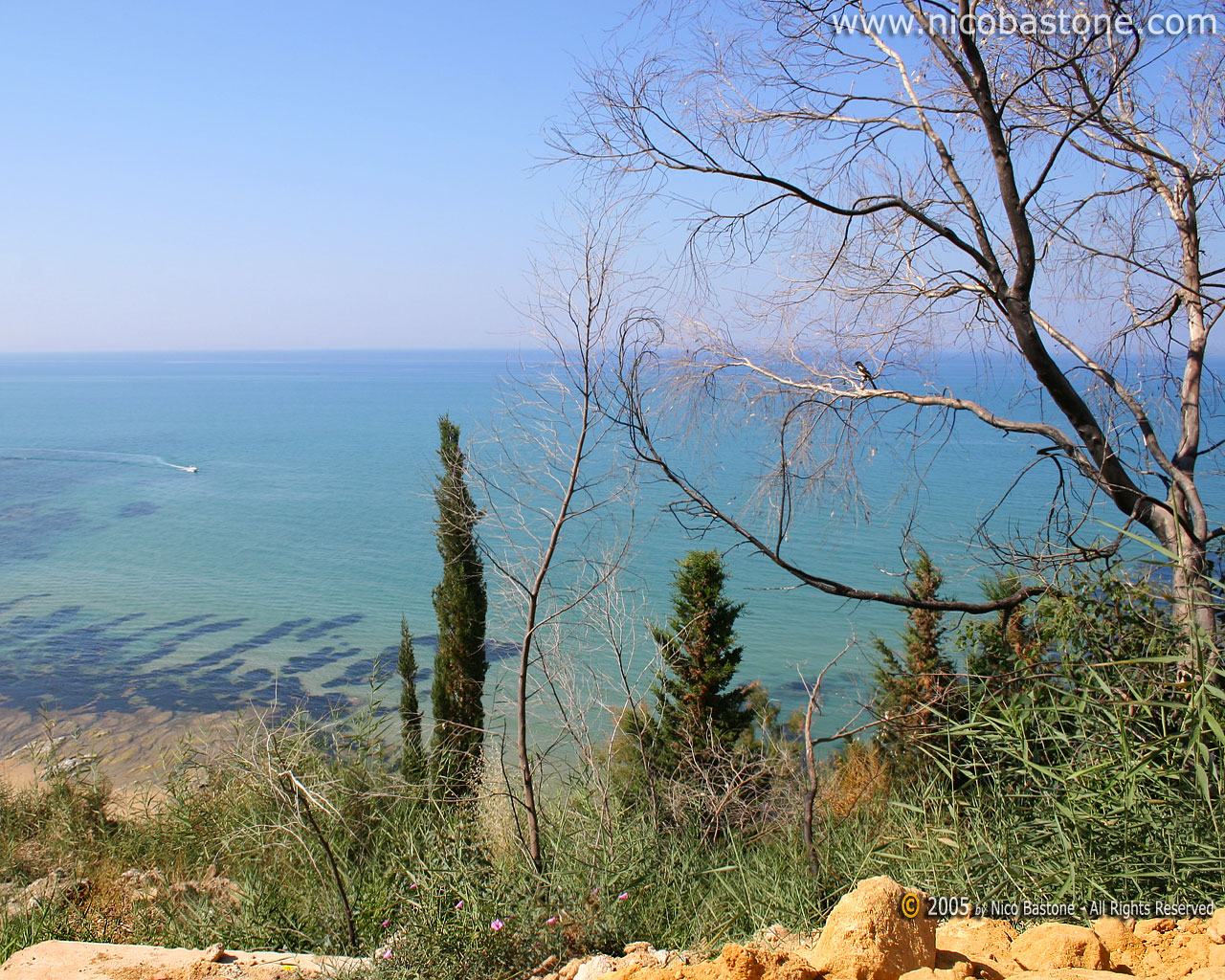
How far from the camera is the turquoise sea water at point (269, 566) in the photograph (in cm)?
2439

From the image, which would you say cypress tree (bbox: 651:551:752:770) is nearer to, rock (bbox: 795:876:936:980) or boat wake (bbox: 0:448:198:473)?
rock (bbox: 795:876:936:980)

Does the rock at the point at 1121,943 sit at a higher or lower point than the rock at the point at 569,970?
higher

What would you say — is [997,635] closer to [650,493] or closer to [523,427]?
[523,427]

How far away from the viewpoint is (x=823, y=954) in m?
2.66

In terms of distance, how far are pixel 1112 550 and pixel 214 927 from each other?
5378 mm

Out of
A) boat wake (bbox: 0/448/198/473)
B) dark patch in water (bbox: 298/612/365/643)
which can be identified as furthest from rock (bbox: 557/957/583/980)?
boat wake (bbox: 0/448/198/473)

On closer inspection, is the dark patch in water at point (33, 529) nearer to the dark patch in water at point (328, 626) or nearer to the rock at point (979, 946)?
the dark patch in water at point (328, 626)

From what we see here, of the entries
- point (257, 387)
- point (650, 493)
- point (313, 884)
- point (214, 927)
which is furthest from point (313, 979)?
point (257, 387)

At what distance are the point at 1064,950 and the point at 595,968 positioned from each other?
5.99 feet

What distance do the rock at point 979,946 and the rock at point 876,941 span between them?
13 cm

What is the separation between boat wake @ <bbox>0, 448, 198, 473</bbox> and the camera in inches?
2635

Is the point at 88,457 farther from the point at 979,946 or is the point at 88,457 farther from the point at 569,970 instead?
the point at 979,946

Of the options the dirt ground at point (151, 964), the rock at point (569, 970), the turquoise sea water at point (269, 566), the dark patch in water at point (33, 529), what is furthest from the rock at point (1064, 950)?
the dark patch in water at point (33, 529)

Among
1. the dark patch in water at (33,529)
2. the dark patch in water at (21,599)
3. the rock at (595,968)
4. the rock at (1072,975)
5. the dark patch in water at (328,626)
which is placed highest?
the rock at (1072,975)
